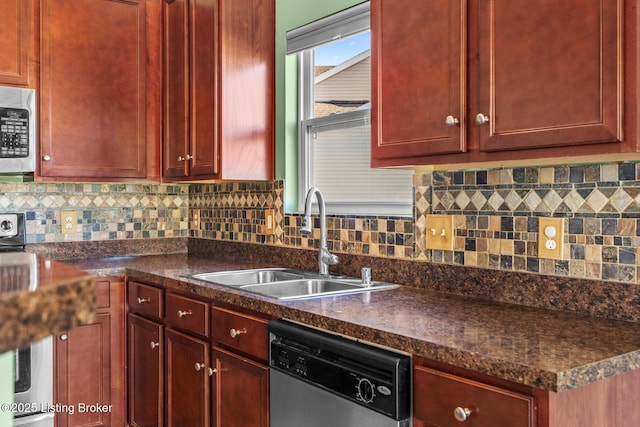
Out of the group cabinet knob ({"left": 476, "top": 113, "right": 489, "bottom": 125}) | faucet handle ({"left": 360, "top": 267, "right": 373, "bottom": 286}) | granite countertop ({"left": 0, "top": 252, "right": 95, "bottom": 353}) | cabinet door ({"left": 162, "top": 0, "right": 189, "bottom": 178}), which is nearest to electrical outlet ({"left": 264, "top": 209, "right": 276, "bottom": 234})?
cabinet door ({"left": 162, "top": 0, "right": 189, "bottom": 178})

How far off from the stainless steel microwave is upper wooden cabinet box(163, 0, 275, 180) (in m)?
0.69

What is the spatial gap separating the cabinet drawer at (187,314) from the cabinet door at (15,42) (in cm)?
134

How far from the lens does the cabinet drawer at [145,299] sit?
2627mm

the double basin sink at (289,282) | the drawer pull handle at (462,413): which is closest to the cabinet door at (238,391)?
the double basin sink at (289,282)

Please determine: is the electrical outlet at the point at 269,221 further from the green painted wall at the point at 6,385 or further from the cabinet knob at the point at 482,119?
the green painted wall at the point at 6,385

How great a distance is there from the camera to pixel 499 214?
6.18ft

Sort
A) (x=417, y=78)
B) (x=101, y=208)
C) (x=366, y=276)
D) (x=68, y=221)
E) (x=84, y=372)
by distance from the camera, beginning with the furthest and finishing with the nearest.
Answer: (x=101, y=208) < (x=68, y=221) < (x=84, y=372) < (x=366, y=276) < (x=417, y=78)

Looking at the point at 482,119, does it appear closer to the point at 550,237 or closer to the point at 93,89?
the point at 550,237

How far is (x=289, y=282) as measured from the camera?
2.41 m

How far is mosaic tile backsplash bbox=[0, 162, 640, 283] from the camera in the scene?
5.25 feet

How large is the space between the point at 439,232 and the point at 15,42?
221 cm

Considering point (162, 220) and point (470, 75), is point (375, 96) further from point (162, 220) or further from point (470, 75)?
point (162, 220)

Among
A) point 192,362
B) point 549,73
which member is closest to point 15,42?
point 192,362

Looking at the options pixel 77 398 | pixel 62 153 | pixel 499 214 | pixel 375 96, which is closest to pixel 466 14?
pixel 375 96
